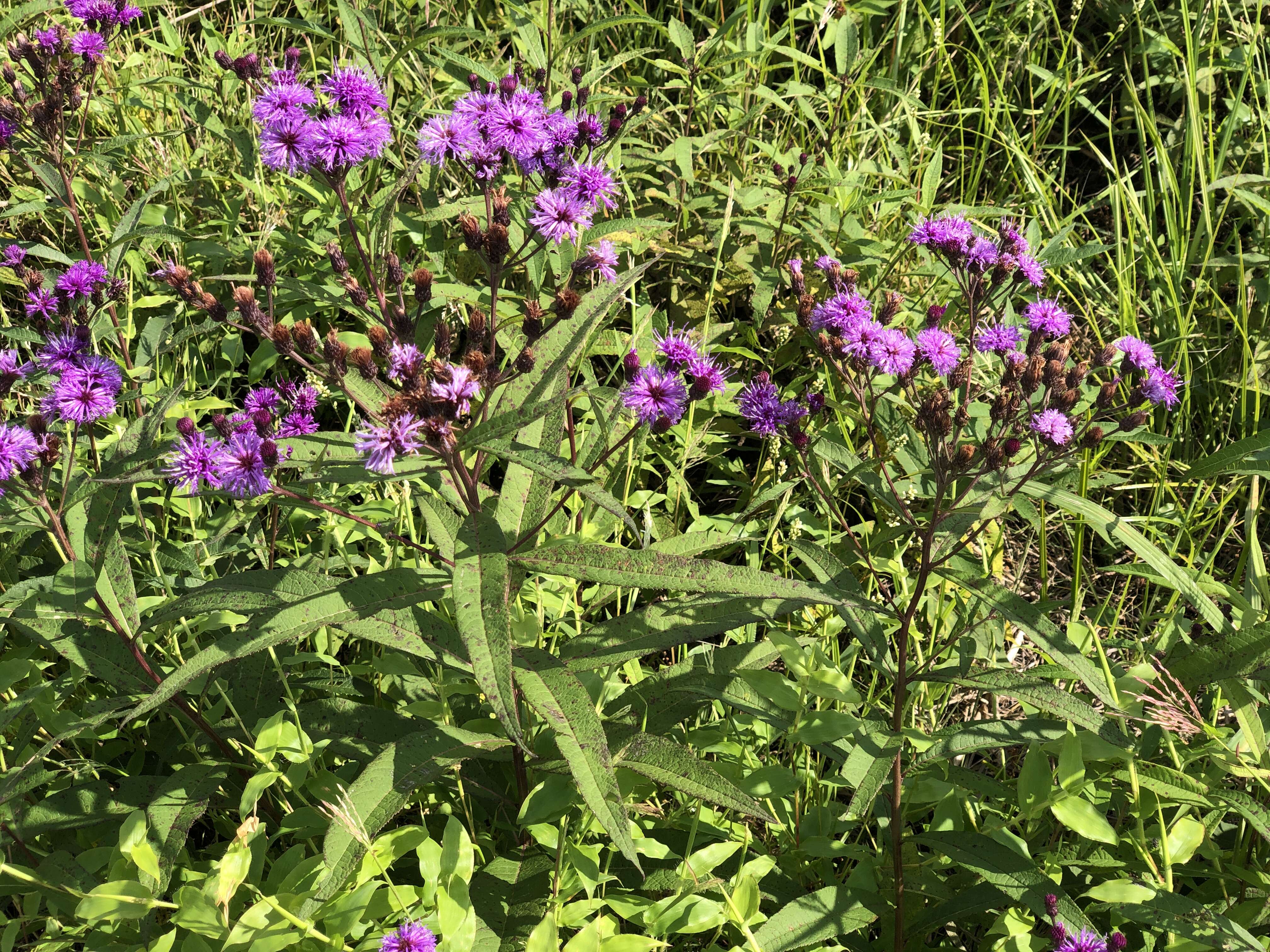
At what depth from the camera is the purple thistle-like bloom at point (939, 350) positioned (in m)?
2.37

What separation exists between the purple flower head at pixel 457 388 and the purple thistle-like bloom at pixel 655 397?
1.05ft

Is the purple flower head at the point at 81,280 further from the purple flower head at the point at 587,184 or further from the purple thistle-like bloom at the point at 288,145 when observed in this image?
the purple flower head at the point at 587,184

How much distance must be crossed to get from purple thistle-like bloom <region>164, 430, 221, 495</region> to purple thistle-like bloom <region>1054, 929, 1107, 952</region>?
1.68 m

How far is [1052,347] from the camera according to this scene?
223 centimetres

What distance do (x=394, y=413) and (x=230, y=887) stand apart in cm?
75

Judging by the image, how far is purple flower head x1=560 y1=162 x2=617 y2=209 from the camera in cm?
234

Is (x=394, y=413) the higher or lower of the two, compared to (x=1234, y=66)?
higher

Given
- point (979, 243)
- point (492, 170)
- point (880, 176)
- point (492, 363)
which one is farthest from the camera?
point (880, 176)

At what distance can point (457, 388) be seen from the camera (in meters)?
1.62

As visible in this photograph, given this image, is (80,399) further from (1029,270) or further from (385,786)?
(1029,270)

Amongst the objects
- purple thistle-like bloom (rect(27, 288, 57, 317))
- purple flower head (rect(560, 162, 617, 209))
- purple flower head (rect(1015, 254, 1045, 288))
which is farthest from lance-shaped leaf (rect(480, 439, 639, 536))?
purple thistle-like bloom (rect(27, 288, 57, 317))

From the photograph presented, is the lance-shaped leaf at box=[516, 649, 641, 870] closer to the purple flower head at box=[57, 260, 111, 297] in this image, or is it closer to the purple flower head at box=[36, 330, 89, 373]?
the purple flower head at box=[36, 330, 89, 373]

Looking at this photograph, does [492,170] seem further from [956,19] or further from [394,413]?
[956,19]

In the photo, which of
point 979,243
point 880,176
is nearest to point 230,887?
point 979,243
